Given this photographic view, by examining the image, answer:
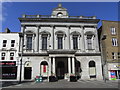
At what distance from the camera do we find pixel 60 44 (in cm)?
2708

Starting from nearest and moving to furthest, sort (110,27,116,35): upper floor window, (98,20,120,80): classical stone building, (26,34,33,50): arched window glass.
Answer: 1. (26,34,33,50): arched window glass
2. (98,20,120,80): classical stone building
3. (110,27,116,35): upper floor window

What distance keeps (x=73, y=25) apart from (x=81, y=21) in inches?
81.7

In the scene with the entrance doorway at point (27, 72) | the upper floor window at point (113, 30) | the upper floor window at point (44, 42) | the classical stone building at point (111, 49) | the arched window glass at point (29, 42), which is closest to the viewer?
the entrance doorway at point (27, 72)

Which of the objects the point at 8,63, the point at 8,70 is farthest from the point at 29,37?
the point at 8,70

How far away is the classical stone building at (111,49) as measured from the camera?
2725cm

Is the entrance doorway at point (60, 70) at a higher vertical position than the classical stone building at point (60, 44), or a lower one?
lower

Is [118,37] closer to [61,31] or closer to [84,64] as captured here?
[84,64]

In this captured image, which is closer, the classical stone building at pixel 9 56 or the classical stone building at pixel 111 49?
the classical stone building at pixel 9 56

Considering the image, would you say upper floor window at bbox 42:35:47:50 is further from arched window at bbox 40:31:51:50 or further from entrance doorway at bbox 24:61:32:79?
entrance doorway at bbox 24:61:32:79

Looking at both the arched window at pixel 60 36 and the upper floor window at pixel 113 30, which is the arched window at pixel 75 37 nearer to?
the arched window at pixel 60 36

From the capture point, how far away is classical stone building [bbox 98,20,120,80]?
27.2 meters

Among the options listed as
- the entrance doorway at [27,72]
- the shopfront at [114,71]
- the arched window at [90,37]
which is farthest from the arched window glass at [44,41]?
the shopfront at [114,71]

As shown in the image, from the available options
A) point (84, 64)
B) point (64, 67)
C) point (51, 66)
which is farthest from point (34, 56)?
point (84, 64)

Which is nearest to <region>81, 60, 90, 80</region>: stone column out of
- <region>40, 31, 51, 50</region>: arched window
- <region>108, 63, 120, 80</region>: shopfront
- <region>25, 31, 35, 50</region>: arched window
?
<region>108, 63, 120, 80</region>: shopfront
